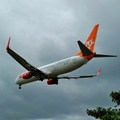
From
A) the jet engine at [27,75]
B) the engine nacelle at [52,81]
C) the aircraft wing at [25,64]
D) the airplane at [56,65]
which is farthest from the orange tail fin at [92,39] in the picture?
the jet engine at [27,75]

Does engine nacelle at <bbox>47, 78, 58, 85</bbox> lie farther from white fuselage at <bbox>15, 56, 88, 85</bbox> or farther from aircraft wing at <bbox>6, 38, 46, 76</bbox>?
→ aircraft wing at <bbox>6, 38, 46, 76</bbox>

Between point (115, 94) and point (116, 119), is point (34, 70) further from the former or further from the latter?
point (116, 119)

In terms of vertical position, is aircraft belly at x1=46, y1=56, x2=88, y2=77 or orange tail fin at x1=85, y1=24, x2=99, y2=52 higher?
orange tail fin at x1=85, y1=24, x2=99, y2=52

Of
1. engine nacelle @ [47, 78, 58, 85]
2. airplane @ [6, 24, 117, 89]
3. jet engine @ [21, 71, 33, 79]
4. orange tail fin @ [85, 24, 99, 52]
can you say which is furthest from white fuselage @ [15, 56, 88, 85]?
orange tail fin @ [85, 24, 99, 52]

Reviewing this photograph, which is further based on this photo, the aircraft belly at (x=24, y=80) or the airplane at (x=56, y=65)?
the aircraft belly at (x=24, y=80)

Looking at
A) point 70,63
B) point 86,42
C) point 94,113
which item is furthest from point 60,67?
point 94,113

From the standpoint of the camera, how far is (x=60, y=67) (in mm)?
80500

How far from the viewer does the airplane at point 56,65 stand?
3091 inches

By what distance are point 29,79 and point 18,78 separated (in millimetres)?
3574

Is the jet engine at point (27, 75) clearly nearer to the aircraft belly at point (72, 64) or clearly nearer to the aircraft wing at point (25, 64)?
the aircraft wing at point (25, 64)

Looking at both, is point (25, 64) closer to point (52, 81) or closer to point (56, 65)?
point (56, 65)

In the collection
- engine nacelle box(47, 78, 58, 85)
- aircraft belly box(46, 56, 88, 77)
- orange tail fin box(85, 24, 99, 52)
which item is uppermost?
orange tail fin box(85, 24, 99, 52)

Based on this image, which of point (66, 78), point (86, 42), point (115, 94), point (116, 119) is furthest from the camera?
point (66, 78)

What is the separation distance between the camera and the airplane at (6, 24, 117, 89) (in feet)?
258
